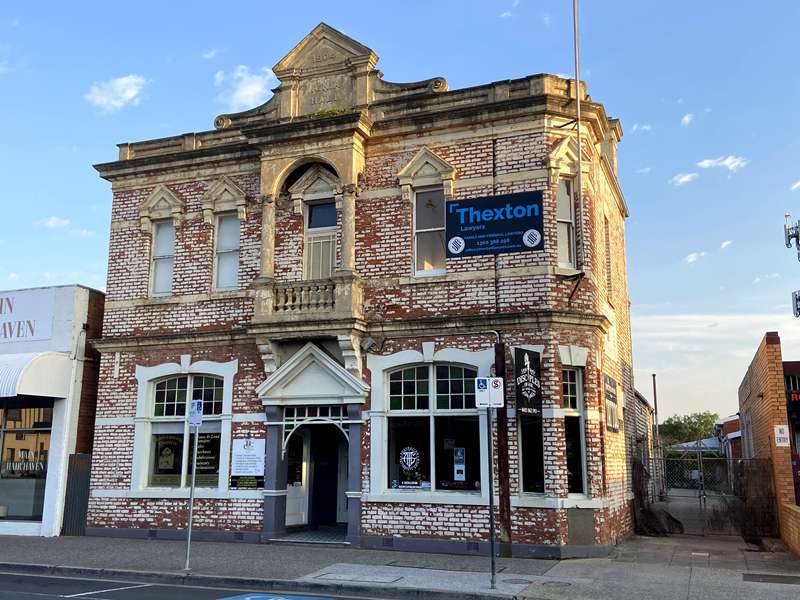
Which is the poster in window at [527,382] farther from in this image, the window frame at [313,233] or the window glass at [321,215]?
the window glass at [321,215]

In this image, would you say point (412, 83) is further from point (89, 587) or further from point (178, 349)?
point (89, 587)

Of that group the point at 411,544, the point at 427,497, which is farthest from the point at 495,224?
the point at 411,544

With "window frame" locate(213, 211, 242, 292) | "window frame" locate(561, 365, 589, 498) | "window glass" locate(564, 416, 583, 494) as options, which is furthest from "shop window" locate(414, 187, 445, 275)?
"window frame" locate(213, 211, 242, 292)

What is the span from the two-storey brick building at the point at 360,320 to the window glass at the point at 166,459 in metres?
0.05

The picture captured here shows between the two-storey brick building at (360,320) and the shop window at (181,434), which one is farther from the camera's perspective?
the shop window at (181,434)

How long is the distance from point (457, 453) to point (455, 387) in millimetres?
1295

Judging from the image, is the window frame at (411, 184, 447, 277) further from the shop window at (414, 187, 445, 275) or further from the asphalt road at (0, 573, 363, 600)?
the asphalt road at (0, 573, 363, 600)

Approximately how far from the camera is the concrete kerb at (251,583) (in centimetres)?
1066

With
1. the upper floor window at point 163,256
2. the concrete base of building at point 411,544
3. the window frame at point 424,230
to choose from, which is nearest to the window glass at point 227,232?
the upper floor window at point 163,256

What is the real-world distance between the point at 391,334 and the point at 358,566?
481cm

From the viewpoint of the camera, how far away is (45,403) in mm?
19000

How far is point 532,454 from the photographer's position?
48.3 feet

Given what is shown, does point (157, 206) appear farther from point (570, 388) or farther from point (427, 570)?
point (427, 570)

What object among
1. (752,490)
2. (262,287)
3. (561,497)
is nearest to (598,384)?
(561,497)
